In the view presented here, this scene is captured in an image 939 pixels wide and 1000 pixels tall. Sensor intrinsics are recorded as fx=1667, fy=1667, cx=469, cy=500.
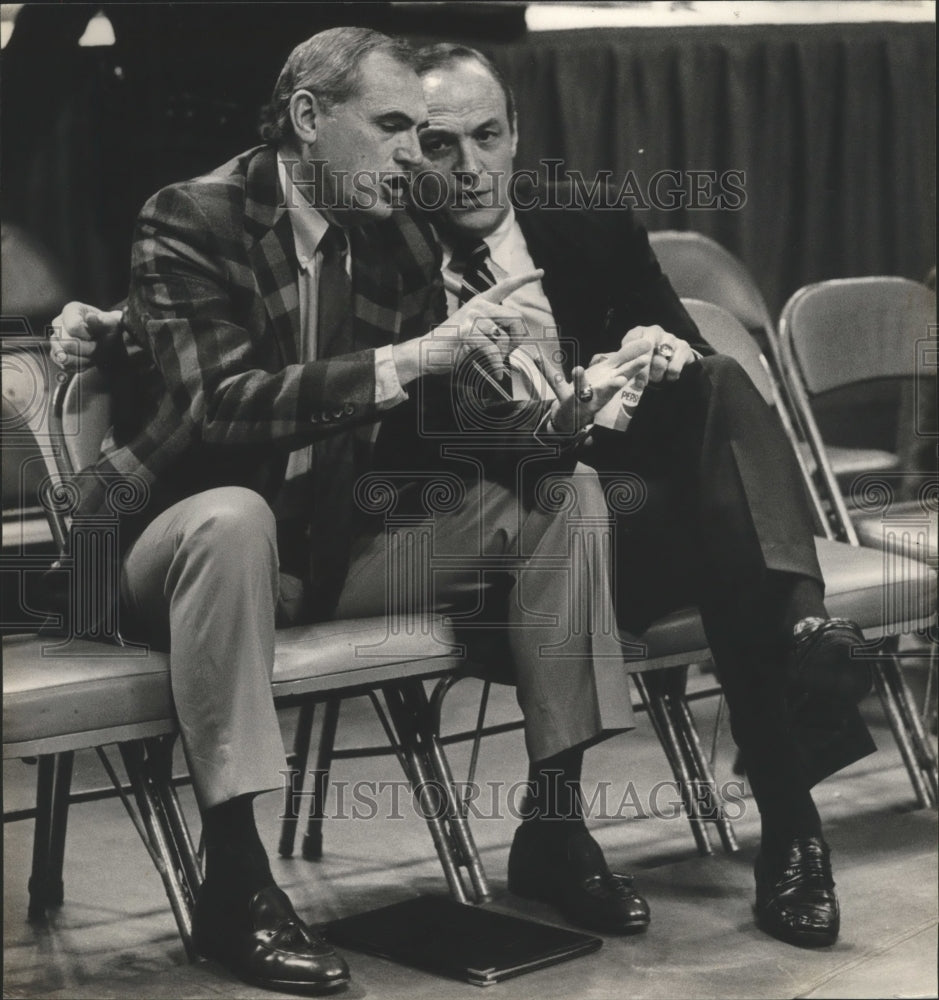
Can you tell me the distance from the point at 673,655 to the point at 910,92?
2.43 metres

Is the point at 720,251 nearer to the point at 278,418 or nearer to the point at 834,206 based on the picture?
the point at 834,206

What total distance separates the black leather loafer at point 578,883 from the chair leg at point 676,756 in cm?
35

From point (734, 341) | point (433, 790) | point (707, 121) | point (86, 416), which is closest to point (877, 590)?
point (734, 341)

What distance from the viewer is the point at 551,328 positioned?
8.95 ft

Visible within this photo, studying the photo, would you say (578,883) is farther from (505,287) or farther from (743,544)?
(505,287)

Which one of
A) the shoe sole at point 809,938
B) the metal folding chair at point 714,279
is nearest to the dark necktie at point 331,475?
the shoe sole at point 809,938

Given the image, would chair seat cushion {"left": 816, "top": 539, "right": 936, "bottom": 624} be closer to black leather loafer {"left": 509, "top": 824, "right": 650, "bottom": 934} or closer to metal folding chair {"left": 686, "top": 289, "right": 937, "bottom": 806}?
metal folding chair {"left": 686, "top": 289, "right": 937, "bottom": 806}

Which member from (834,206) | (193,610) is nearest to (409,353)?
(193,610)

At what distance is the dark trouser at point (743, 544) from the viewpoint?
2.31m

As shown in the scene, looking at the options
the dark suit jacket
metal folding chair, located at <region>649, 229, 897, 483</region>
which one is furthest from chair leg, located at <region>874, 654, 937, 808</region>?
the dark suit jacket

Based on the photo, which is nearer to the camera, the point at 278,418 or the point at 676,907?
the point at 278,418

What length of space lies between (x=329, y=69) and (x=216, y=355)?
1.55ft

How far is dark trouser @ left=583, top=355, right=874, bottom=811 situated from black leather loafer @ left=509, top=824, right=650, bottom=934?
0.79ft

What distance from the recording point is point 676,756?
9.00 ft
